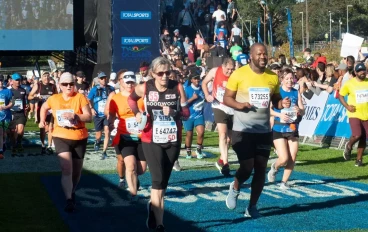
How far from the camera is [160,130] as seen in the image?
29.4ft

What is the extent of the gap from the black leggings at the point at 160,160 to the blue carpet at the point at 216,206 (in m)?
0.75

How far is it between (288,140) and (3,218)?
4.88 m

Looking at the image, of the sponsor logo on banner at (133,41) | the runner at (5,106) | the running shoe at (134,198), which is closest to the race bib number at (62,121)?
the running shoe at (134,198)

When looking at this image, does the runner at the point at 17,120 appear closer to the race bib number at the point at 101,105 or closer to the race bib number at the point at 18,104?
the race bib number at the point at 18,104

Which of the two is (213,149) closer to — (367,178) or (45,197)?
(367,178)

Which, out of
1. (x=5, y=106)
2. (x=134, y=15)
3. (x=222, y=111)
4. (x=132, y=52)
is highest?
(x=134, y=15)

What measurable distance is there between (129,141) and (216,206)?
156 centimetres

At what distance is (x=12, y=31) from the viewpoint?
36.7 m

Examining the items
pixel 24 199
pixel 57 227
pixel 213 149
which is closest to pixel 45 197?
pixel 24 199

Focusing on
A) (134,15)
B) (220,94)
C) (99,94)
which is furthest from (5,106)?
(134,15)

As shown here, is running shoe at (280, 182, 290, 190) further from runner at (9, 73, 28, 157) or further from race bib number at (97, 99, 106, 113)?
runner at (9, 73, 28, 157)

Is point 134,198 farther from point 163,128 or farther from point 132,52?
point 132,52

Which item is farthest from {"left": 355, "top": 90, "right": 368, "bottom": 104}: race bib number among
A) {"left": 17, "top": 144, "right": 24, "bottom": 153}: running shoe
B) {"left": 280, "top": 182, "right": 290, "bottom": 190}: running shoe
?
{"left": 17, "top": 144, "right": 24, "bottom": 153}: running shoe

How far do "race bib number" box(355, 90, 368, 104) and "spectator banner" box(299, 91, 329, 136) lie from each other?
4.23 metres
